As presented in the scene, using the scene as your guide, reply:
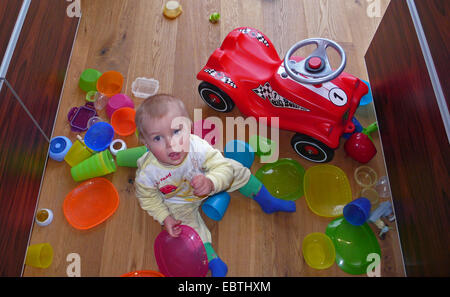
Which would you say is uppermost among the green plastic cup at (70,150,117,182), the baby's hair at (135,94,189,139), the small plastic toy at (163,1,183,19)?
the small plastic toy at (163,1,183,19)

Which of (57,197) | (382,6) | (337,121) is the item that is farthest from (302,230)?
(382,6)

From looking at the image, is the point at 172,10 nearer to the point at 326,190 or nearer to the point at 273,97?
the point at 273,97

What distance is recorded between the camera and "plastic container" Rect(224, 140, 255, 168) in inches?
52.5

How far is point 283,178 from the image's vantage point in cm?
135

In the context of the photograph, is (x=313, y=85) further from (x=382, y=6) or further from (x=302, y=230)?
(x=382, y=6)

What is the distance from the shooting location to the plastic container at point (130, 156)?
1296 millimetres

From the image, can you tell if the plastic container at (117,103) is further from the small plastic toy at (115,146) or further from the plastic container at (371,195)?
the plastic container at (371,195)

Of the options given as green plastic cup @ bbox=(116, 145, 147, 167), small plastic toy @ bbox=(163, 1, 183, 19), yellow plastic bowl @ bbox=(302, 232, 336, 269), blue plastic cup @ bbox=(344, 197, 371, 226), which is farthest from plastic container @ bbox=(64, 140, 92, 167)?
blue plastic cup @ bbox=(344, 197, 371, 226)

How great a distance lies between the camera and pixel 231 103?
4.57 feet

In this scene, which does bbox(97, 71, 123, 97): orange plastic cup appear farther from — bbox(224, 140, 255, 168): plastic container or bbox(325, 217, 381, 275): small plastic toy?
bbox(325, 217, 381, 275): small plastic toy

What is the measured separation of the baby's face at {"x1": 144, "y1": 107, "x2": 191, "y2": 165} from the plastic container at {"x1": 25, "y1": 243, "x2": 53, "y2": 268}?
584 mm

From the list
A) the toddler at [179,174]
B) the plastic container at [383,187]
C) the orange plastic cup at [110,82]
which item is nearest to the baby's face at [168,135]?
the toddler at [179,174]

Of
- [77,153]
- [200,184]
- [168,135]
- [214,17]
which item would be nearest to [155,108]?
[168,135]
